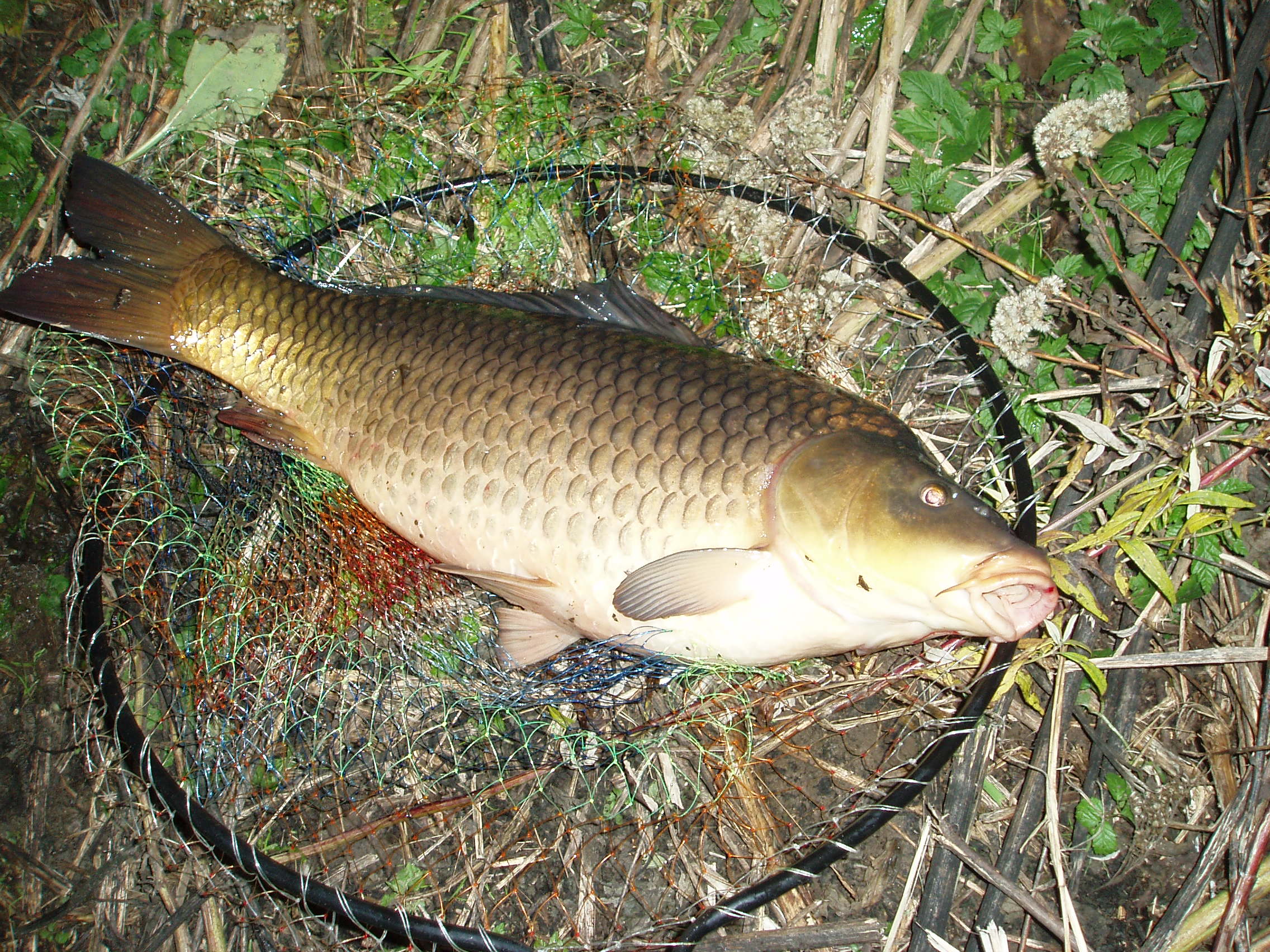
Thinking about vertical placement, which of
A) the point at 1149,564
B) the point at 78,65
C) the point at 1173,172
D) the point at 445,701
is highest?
the point at 78,65

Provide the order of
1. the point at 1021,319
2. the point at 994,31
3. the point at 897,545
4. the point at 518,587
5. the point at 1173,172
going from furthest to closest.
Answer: the point at 994,31
the point at 1173,172
the point at 1021,319
the point at 518,587
the point at 897,545

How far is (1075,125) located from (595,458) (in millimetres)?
1797

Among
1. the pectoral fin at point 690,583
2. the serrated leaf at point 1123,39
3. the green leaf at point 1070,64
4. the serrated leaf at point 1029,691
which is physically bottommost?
the serrated leaf at point 1029,691

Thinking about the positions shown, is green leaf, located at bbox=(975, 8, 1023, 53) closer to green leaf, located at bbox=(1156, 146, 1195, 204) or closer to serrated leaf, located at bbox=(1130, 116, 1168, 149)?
serrated leaf, located at bbox=(1130, 116, 1168, 149)

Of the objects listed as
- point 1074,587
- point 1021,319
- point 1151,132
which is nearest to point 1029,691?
point 1074,587

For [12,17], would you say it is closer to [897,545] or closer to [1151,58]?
[897,545]

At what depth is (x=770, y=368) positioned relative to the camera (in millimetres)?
2035

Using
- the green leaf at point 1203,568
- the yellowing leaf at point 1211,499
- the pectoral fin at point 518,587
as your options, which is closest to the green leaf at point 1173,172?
the yellowing leaf at point 1211,499

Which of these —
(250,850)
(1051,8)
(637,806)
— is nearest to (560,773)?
(637,806)

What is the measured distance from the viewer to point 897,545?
5.82 feet

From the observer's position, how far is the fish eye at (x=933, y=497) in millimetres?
1787

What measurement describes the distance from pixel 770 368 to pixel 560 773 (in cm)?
130

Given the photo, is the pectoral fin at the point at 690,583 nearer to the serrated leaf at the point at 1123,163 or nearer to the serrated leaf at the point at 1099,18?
the serrated leaf at the point at 1123,163

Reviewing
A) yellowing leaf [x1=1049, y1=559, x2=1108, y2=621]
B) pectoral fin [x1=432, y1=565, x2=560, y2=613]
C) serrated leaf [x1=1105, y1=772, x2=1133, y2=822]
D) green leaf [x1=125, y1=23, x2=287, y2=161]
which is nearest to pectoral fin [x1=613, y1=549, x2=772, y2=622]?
pectoral fin [x1=432, y1=565, x2=560, y2=613]
